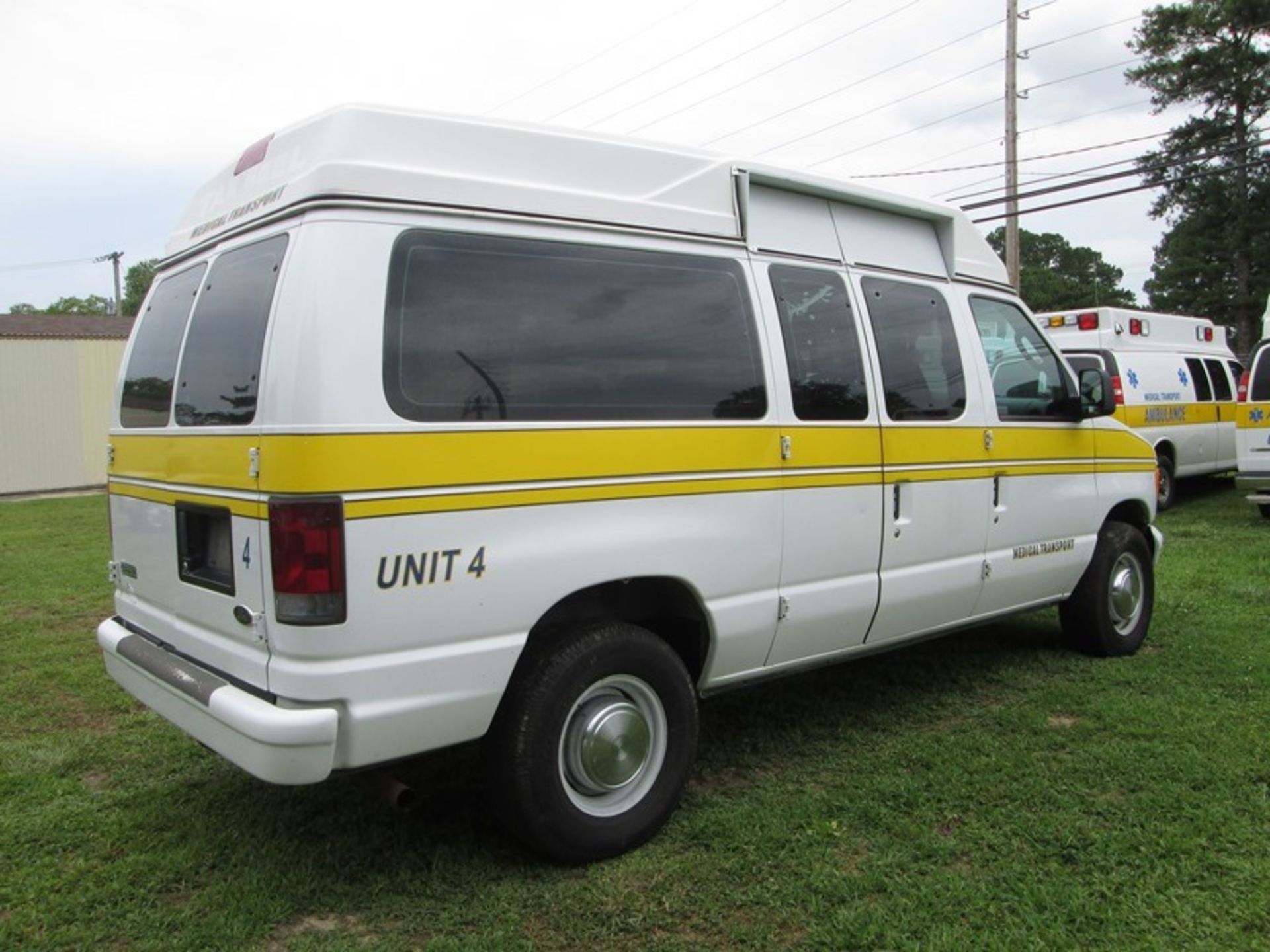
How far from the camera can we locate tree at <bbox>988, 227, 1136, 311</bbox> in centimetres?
5309

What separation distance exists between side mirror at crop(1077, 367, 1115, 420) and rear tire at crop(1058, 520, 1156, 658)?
79 centimetres

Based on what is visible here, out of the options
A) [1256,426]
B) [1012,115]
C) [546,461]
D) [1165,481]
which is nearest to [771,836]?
[546,461]

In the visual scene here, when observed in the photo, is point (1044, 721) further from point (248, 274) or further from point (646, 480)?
point (248, 274)

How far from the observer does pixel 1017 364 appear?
5.26m

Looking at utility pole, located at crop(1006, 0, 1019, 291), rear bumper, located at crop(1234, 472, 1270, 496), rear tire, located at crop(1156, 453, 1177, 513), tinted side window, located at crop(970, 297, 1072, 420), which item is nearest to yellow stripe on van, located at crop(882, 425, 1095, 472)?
tinted side window, located at crop(970, 297, 1072, 420)

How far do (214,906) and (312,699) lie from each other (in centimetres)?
94

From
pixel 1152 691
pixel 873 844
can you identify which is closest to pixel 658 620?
pixel 873 844

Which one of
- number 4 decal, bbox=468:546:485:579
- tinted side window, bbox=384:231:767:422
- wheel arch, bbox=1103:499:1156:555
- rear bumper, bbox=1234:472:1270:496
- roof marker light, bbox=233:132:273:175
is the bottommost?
rear bumper, bbox=1234:472:1270:496

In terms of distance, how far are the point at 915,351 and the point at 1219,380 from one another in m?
11.8

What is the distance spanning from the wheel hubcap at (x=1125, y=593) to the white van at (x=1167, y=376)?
590 cm

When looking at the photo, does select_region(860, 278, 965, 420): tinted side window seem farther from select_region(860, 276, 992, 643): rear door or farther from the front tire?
the front tire

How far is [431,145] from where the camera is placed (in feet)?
10.5

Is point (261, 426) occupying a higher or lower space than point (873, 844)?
higher

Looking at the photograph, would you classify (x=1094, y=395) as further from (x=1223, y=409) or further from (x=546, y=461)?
(x=1223, y=409)
